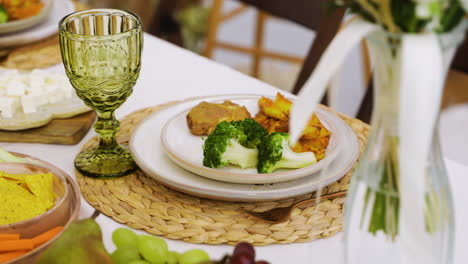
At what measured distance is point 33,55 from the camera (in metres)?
1.57

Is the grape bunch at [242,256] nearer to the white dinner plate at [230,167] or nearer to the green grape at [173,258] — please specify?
the green grape at [173,258]

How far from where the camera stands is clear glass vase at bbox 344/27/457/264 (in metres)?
0.66

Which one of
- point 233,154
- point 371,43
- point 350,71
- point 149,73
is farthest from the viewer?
point 350,71

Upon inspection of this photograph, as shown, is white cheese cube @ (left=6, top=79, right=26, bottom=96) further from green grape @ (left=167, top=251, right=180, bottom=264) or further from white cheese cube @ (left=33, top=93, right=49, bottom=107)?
green grape @ (left=167, top=251, right=180, bottom=264)

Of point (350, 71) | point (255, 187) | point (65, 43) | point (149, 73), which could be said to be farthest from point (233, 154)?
point (350, 71)

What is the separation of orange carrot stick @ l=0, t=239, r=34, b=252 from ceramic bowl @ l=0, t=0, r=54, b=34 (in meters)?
0.93

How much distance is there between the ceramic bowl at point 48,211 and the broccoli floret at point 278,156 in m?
0.28

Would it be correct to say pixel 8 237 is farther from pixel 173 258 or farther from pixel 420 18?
pixel 420 18

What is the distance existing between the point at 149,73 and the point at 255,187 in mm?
648

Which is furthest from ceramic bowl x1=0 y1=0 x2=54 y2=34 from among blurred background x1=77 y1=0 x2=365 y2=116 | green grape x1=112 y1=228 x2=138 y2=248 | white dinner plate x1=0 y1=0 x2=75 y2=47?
blurred background x1=77 y1=0 x2=365 y2=116

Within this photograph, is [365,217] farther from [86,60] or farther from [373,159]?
[86,60]

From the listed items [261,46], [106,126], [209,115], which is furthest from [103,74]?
[261,46]

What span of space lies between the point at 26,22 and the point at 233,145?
0.90 meters

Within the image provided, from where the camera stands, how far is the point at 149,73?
1509 millimetres
